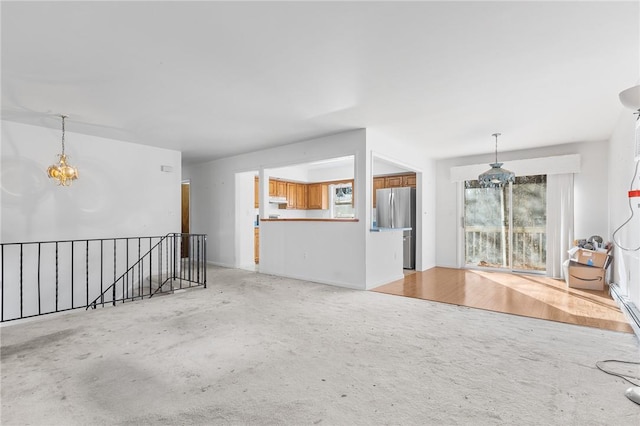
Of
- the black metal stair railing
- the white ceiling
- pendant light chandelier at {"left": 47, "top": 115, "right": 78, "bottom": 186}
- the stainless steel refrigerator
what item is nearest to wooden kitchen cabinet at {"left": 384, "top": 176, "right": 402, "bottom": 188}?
the stainless steel refrigerator

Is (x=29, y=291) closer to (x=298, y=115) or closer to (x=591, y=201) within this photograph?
(x=298, y=115)

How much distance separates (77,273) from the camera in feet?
16.9

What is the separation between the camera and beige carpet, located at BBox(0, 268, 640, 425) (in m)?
1.84

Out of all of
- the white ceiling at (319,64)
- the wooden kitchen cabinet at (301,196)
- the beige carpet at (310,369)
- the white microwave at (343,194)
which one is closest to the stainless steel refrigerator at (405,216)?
the white microwave at (343,194)

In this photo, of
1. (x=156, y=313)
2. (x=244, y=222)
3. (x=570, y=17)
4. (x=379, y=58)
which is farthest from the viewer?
(x=244, y=222)

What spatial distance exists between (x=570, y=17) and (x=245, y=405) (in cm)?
337

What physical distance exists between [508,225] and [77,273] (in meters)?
8.19

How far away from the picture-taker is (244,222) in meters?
7.21

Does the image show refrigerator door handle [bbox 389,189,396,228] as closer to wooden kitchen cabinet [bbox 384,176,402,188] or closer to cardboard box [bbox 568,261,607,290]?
wooden kitchen cabinet [bbox 384,176,402,188]

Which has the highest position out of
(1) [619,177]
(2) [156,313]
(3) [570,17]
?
(3) [570,17]

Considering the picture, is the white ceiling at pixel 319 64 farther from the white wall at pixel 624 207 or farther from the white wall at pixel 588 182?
the white wall at pixel 588 182

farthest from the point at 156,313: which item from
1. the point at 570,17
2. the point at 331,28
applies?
the point at 570,17

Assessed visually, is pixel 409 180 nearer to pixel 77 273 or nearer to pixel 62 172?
pixel 62 172

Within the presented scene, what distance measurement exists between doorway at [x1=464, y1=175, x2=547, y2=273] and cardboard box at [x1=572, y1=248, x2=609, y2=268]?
1.16m
